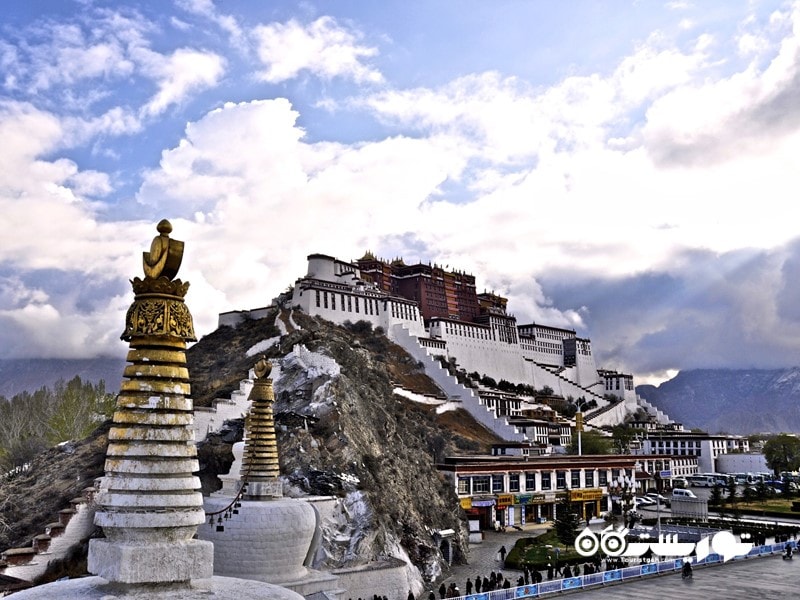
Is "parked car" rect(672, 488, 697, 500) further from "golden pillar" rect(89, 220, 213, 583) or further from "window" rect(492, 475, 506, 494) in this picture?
"golden pillar" rect(89, 220, 213, 583)

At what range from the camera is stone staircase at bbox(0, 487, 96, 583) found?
91.2 feet

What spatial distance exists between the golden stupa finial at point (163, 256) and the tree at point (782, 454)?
9725 centimetres

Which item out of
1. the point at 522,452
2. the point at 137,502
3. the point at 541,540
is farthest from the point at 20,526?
the point at 522,452

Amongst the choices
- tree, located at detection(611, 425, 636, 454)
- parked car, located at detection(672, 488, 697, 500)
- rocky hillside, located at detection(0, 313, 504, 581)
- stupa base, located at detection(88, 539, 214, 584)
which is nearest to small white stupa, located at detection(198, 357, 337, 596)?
stupa base, located at detection(88, 539, 214, 584)

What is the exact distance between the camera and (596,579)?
31.3 meters

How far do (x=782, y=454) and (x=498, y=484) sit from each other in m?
54.5

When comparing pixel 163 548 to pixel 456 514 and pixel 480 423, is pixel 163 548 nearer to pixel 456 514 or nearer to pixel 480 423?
pixel 456 514

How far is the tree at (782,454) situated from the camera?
91062 millimetres

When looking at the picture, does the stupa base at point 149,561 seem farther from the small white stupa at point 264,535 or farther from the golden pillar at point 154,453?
the small white stupa at point 264,535

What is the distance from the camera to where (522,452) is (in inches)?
2552

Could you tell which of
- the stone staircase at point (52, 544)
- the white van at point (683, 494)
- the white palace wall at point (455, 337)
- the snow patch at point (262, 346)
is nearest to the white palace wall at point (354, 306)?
the white palace wall at point (455, 337)

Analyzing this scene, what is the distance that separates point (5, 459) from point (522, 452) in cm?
4344

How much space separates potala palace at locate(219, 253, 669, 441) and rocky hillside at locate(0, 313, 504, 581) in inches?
973

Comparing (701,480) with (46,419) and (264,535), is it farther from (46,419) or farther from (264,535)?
(264,535)
